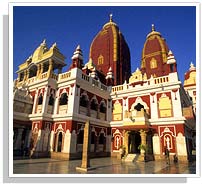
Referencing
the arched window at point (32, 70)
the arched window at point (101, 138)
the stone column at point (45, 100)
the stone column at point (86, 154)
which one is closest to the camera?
the stone column at point (86, 154)

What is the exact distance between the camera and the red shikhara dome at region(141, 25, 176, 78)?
25.6 m

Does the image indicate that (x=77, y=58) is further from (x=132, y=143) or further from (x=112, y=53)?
(x=112, y=53)

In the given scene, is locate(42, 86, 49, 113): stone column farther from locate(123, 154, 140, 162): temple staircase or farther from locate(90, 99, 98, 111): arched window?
locate(123, 154, 140, 162): temple staircase

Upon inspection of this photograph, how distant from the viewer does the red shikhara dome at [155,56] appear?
83.9ft

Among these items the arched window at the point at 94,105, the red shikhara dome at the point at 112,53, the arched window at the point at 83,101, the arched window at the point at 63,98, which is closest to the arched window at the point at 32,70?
the arched window at the point at 63,98

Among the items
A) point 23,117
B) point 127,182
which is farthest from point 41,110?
point 127,182

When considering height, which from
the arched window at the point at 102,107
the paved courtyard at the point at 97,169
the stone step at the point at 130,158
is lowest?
the stone step at the point at 130,158

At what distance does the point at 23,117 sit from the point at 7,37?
9507 mm

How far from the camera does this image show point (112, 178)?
294 inches

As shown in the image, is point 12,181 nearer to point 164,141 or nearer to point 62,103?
point 62,103

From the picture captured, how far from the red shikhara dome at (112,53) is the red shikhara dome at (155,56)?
313cm

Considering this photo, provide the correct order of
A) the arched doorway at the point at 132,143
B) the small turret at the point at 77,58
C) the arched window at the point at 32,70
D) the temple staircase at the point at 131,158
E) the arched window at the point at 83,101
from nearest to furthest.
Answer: the temple staircase at the point at 131,158
the small turret at the point at 77,58
the arched window at the point at 83,101
the arched doorway at the point at 132,143
the arched window at the point at 32,70

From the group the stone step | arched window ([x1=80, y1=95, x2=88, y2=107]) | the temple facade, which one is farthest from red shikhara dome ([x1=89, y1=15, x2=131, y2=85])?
the stone step

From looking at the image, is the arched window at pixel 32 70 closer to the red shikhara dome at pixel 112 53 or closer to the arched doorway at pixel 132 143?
the red shikhara dome at pixel 112 53
